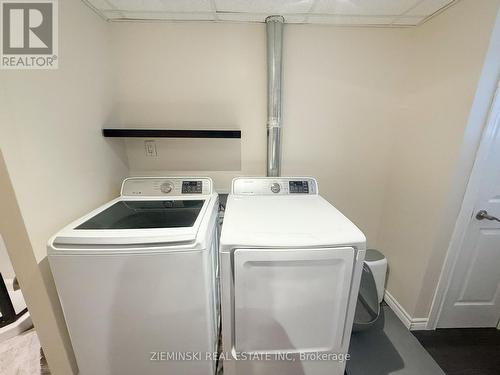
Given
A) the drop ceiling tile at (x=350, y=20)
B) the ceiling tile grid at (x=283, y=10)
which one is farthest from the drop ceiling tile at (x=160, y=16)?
the drop ceiling tile at (x=350, y=20)

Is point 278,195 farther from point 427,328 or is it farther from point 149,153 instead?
point 427,328

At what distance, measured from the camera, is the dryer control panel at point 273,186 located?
163 centimetres

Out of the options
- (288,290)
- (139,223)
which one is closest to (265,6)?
(139,223)

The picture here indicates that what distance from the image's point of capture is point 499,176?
1.37 meters

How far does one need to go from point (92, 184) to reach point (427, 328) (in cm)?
283

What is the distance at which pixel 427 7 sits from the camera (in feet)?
4.52

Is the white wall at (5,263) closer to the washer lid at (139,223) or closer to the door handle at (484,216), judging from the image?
the washer lid at (139,223)

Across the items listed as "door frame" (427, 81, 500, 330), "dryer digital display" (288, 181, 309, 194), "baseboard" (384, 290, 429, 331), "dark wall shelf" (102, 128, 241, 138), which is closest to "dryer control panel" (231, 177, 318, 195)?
"dryer digital display" (288, 181, 309, 194)

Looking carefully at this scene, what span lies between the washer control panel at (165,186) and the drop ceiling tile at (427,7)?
189 centimetres

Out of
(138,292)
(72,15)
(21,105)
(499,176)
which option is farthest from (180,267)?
(499,176)

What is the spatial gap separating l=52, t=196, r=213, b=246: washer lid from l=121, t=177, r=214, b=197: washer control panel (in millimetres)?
71

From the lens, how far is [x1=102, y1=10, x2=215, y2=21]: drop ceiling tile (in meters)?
1.47
